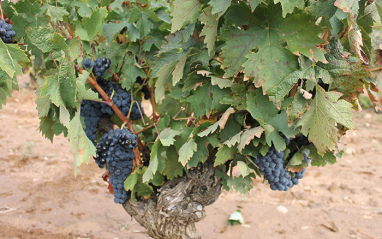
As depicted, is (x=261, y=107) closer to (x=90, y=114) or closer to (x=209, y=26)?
(x=209, y=26)

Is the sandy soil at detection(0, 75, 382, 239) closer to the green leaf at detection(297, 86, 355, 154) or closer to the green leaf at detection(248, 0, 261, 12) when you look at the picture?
the green leaf at detection(297, 86, 355, 154)

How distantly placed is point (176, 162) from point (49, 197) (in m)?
2.43

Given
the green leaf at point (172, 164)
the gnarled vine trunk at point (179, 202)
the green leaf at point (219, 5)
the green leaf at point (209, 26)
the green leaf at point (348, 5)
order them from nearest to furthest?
the green leaf at point (348, 5) → the green leaf at point (219, 5) → the green leaf at point (209, 26) → the green leaf at point (172, 164) → the gnarled vine trunk at point (179, 202)

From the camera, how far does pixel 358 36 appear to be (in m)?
1.31

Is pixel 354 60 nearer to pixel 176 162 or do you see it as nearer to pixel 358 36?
pixel 358 36

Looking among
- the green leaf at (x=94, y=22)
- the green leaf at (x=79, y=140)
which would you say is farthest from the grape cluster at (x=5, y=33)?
the green leaf at (x=79, y=140)

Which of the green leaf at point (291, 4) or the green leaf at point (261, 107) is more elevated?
the green leaf at point (291, 4)

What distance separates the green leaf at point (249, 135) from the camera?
149cm

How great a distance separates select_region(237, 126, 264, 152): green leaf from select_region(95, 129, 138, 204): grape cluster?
586 mm

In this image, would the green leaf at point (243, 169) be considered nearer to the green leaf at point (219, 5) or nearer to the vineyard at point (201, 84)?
the vineyard at point (201, 84)

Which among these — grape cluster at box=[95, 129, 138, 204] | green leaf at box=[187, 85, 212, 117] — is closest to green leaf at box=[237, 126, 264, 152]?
green leaf at box=[187, 85, 212, 117]

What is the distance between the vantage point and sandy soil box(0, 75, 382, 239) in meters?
3.35

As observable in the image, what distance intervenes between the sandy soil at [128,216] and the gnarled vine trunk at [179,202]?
1167mm

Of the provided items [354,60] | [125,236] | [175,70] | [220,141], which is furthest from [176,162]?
[125,236]
